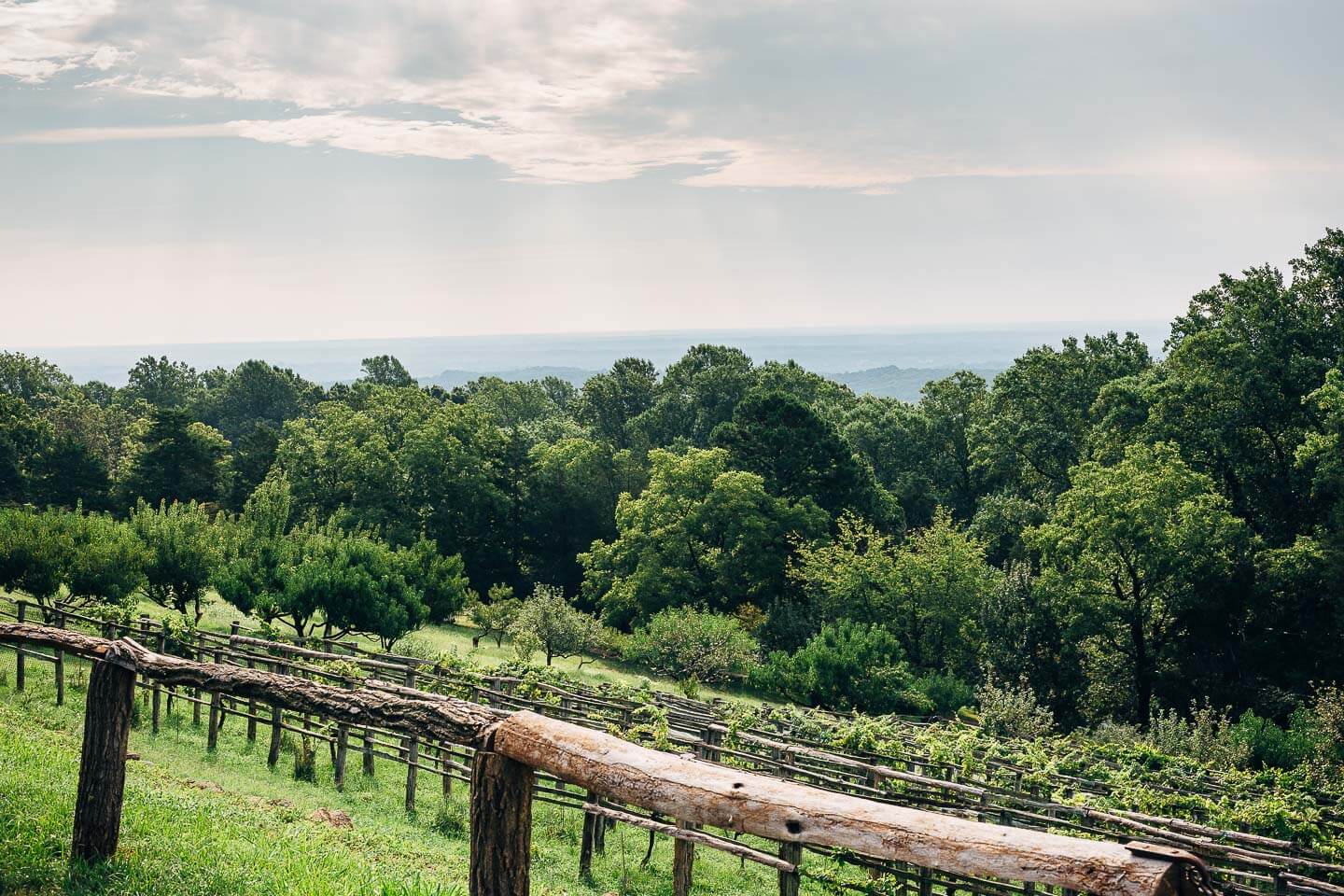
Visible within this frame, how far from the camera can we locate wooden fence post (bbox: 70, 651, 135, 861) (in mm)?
6000

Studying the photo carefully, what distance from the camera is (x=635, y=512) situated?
→ 45.5 meters

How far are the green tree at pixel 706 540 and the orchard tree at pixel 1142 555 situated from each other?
11919 millimetres

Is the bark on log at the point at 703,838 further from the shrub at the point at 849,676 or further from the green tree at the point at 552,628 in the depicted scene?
the green tree at the point at 552,628

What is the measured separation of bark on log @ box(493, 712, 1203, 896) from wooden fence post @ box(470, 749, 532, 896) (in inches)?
4.2

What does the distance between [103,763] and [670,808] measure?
414 centimetres

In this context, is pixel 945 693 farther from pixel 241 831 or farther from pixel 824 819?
pixel 824 819

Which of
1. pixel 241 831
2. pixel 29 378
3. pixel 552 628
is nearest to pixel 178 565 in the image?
pixel 552 628

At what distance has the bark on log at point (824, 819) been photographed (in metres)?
3.14

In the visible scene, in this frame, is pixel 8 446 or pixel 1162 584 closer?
pixel 1162 584

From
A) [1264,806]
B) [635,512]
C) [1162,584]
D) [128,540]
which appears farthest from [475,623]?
[1264,806]

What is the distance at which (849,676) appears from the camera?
1222 inches

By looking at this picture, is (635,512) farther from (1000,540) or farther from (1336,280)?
(1336,280)

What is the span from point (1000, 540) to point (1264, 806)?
29.2 meters

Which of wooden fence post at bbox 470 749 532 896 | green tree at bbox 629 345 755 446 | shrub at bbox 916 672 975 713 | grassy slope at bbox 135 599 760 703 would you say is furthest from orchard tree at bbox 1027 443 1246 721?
wooden fence post at bbox 470 749 532 896
